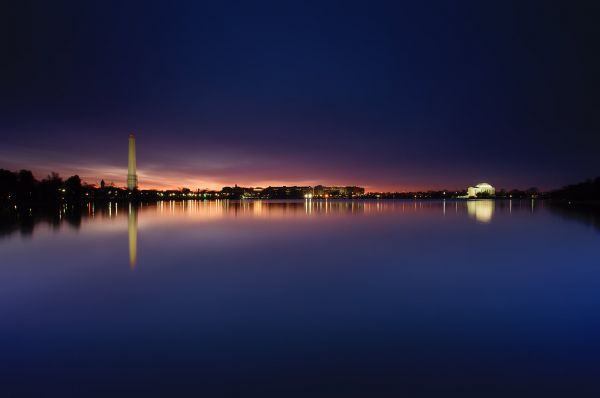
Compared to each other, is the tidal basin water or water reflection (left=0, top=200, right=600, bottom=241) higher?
water reflection (left=0, top=200, right=600, bottom=241)

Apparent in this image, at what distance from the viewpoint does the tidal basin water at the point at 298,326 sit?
5.80 metres

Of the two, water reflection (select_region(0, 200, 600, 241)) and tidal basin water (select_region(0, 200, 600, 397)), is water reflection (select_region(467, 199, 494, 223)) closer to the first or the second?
water reflection (select_region(0, 200, 600, 241))

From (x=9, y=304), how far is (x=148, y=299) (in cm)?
345

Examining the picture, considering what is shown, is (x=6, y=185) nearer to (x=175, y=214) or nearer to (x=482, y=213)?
(x=175, y=214)

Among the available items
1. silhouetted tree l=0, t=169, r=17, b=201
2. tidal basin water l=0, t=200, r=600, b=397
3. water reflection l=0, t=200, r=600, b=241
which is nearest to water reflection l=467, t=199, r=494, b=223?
water reflection l=0, t=200, r=600, b=241

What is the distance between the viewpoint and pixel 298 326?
8266mm

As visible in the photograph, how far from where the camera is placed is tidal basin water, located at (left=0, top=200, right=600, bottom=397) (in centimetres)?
580

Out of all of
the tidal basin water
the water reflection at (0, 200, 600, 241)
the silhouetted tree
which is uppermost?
the silhouetted tree

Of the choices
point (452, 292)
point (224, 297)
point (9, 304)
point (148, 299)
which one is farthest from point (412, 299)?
point (9, 304)

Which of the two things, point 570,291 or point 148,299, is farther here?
point 570,291

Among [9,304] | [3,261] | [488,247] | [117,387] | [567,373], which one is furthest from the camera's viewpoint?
[488,247]

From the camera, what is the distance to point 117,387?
563 centimetres

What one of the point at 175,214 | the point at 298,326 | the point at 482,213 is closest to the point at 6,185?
the point at 175,214

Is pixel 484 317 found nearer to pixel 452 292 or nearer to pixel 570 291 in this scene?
pixel 452 292
